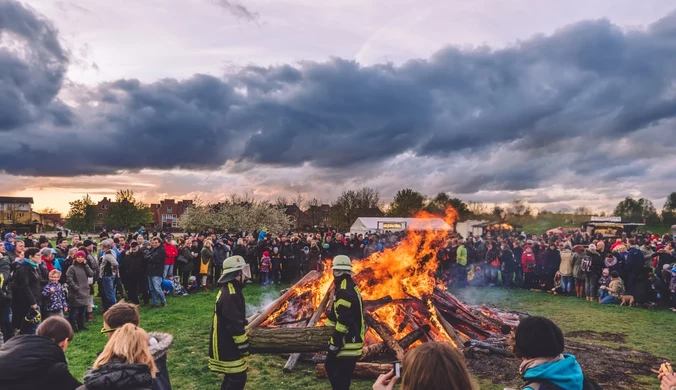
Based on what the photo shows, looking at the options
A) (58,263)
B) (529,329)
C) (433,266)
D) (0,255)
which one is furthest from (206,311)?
(529,329)

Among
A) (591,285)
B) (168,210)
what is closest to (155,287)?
(591,285)

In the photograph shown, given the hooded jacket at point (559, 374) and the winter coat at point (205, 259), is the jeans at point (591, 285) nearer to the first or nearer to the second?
the winter coat at point (205, 259)

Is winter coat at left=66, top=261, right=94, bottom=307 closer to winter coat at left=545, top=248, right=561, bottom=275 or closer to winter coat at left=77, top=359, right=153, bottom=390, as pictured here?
winter coat at left=77, top=359, right=153, bottom=390

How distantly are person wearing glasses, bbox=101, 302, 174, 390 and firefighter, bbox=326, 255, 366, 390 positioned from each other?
7.80 ft

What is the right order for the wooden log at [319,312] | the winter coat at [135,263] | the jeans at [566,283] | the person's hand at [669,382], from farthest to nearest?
the jeans at [566,283]
the winter coat at [135,263]
the wooden log at [319,312]
the person's hand at [669,382]

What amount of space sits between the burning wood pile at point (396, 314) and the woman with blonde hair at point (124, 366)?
4976 mm

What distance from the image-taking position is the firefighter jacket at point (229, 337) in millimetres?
5699

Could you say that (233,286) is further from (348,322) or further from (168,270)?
(168,270)

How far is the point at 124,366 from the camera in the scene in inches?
132

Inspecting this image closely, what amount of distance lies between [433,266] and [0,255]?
998 cm

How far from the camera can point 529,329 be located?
314cm

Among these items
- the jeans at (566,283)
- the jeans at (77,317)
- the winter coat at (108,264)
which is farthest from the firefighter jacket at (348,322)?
the jeans at (566,283)

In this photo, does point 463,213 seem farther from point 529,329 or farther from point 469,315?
point 529,329

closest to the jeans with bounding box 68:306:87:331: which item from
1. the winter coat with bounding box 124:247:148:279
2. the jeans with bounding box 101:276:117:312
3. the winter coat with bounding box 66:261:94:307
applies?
the winter coat with bounding box 66:261:94:307
